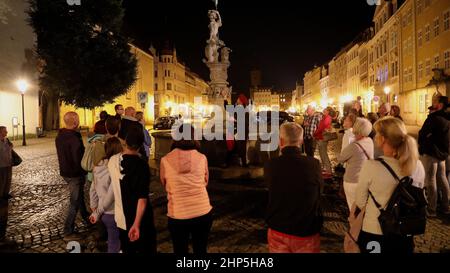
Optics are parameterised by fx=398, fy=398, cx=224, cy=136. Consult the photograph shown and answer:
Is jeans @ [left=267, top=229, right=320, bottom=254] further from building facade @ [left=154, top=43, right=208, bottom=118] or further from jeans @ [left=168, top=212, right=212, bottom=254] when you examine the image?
building facade @ [left=154, top=43, right=208, bottom=118]

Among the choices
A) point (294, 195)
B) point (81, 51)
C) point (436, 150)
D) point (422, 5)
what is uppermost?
point (422, 5)

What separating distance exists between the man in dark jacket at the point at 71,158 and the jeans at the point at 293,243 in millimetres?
4212

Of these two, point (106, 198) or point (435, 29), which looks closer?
point (106, 198)

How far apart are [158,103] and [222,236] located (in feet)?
237

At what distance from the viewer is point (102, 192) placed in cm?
493

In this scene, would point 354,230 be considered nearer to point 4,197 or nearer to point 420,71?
point 4,197

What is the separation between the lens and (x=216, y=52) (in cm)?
1905

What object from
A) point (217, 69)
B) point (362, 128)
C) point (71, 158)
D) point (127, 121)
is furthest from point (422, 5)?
point (71, 158)

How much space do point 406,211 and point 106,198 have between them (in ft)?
10.5

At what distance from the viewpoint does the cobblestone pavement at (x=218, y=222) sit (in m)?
6.01

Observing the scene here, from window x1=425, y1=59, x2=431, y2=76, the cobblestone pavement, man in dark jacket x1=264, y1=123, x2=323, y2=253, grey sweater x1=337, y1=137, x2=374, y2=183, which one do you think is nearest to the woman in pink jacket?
man in dark jacket x1=264, y1=123, x2=323, y2=253

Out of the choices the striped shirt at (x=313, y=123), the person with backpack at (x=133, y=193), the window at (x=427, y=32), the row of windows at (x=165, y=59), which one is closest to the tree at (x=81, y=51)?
the striped shirt at (x=313, y=123)

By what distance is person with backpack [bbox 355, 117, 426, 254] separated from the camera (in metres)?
3.29

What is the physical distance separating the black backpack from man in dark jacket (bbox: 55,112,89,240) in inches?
201
